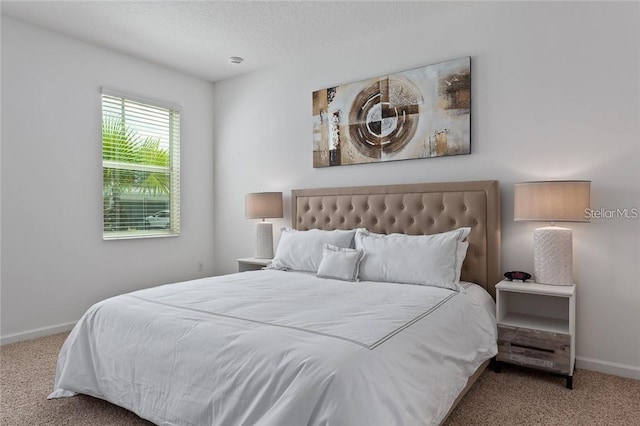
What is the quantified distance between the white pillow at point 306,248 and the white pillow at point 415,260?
12.6 inches

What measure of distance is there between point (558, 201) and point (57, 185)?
402 cm

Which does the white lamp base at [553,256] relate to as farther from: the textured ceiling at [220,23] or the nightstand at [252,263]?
the nightstand at [252,263]

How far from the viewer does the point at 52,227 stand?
3527 mm

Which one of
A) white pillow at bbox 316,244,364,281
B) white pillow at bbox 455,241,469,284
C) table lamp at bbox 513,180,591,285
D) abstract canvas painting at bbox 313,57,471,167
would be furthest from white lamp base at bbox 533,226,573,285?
white pillow at bbox 316,244,364,281

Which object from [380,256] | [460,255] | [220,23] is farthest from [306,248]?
[220,23]

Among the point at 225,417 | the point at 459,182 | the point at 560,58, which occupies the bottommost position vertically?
the point at 225,417

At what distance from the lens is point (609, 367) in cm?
267

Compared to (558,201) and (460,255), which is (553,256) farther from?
(460,255)

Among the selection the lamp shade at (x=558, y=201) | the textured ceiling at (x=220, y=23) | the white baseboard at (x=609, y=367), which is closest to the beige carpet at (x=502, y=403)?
the white baseboard at (x=609, y=367)

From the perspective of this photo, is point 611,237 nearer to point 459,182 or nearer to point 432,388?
point 459,182

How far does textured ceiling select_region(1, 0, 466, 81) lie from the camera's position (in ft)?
10.2

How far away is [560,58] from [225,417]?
3.09 metres

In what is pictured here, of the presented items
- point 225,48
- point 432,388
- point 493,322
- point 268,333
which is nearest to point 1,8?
point 225,48

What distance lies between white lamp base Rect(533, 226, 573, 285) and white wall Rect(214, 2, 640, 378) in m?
0.23
